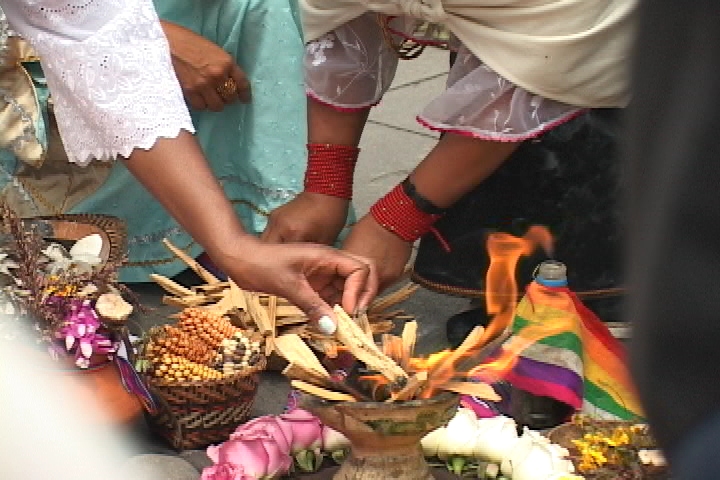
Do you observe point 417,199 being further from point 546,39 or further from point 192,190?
point 192,190

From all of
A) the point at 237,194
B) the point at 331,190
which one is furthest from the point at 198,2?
the point at 331,190

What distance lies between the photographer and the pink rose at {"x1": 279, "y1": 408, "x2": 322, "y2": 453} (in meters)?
1.81

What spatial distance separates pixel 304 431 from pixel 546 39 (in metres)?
0.74

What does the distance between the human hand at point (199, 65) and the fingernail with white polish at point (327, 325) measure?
106 centimetres

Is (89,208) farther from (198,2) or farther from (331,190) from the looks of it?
(331,190)

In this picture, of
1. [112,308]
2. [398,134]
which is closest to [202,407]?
[112,308]

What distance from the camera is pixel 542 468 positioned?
176 centimetres

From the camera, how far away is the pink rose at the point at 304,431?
71.4 inches

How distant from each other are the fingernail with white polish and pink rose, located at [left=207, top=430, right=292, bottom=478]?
185 millimetres

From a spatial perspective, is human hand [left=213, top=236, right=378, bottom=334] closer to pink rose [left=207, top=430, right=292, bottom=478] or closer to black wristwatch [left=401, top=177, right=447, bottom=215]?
pink rose [left=207, top=430, right=292, bottom=478]

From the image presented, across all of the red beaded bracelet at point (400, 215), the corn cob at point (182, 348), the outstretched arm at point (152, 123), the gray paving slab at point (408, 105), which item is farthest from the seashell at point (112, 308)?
the gray paving slab at point (408, 105)

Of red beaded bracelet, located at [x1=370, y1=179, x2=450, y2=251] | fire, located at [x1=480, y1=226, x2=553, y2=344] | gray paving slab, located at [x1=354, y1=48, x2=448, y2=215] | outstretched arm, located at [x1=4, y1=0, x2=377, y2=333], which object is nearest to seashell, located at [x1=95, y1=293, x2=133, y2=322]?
outstretched arm, located at [x1=4, y1=0, x2=377, y2=333]

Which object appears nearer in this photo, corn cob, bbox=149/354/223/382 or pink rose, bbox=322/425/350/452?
pink rose, bbox=322/425/350/452

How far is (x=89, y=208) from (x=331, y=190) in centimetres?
76
